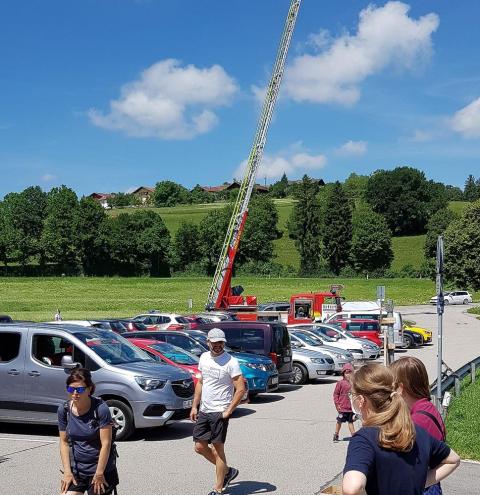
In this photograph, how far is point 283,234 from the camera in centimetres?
12419

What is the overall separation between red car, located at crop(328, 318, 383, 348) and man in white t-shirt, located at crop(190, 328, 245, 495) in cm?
2322

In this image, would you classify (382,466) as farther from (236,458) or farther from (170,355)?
(170,355)

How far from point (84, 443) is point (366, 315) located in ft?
98.3

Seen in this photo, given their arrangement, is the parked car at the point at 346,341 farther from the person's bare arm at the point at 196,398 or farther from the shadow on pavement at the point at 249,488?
the person's bare arm at the point at 196,398

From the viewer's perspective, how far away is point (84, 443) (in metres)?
5.64

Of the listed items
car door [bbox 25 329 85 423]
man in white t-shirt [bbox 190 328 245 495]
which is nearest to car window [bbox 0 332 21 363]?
car door [bbox 25 329 85 423]

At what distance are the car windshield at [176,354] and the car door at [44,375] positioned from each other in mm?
4100

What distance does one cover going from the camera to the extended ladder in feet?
124

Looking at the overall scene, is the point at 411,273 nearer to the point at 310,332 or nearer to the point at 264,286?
the point at 264,286

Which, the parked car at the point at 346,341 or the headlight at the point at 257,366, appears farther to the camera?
the parked car at the point at 346,341

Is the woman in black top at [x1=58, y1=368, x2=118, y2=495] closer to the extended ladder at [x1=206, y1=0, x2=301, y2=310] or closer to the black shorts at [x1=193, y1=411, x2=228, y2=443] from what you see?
the black shorts at [x1=193, y1=411, x2=228, y2=443]

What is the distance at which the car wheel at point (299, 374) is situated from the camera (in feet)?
65.8

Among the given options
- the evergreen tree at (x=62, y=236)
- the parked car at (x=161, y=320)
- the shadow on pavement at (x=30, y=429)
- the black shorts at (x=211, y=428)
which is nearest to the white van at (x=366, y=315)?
the parked car at (x=161, y=320)

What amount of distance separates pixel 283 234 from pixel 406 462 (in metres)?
121
